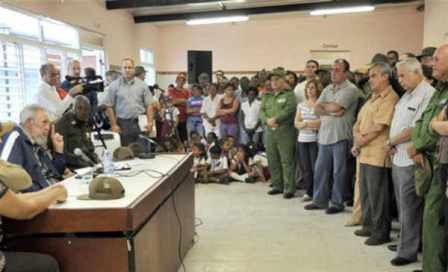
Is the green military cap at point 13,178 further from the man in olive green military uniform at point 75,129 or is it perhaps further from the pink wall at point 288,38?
the pink wall at point 288,38

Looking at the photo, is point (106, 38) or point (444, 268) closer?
point (444, 268)

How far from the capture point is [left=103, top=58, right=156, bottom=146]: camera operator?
192 inches

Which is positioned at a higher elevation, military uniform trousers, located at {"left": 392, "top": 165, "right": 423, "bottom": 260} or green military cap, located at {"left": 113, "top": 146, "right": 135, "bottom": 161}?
green military cap, located at {"left": 113, "top": 146, "right": 135, "bottom": 161}

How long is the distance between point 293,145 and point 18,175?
3.79 meters

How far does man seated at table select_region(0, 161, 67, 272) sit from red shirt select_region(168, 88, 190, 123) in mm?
5593

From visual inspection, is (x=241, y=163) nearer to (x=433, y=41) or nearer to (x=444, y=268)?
(x=444, y=268)

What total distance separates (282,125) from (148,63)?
7.17m

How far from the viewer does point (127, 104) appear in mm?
4875

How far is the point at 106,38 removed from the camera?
28.2ft

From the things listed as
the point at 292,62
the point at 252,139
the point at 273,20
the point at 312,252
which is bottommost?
the point at 312,252

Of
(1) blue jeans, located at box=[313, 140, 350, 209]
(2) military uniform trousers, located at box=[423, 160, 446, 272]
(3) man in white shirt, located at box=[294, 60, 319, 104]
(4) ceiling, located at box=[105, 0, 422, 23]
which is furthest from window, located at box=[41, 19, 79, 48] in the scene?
(2) military uniform trousers, located at box=[423, 160, 446, 272]

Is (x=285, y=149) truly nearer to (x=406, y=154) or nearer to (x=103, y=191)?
(x=406, y=154)

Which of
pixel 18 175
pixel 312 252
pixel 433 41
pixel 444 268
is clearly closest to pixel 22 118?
pixel 18 175

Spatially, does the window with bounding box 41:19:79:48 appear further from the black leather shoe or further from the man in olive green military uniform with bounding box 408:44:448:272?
the man in olive green military uniform with bounding box 408:44:448:272
